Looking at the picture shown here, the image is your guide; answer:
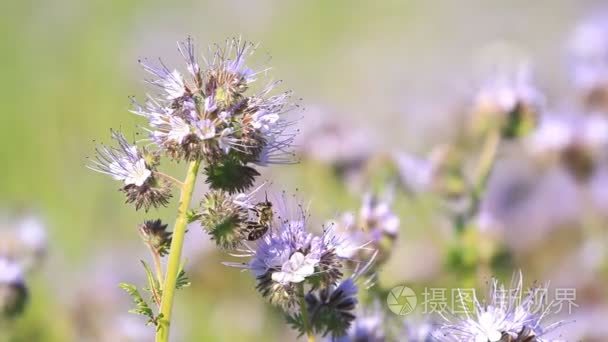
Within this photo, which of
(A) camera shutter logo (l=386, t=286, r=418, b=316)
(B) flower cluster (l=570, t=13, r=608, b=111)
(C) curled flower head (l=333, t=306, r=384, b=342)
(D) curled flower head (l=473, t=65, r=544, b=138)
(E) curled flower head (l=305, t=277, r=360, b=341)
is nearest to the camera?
(E) curled flower head (l=305, t=277, r=360, b=341)

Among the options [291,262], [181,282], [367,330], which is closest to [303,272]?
[291,262]

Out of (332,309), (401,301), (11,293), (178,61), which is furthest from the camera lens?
(178,61)

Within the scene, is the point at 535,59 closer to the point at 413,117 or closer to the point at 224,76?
the point at 413,117

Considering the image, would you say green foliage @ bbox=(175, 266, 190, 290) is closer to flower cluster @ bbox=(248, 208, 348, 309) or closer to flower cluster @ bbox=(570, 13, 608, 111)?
flower cluster @ bbox=(248, 208, 348, 309)

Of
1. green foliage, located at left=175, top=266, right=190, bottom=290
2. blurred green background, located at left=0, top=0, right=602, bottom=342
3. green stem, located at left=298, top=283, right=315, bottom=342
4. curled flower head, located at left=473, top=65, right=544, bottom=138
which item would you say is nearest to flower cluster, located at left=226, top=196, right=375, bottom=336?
green stem, located at left=298, top=283, right=315, bottom=342

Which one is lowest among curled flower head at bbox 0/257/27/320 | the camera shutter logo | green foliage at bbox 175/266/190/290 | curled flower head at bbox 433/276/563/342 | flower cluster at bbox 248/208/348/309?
curled flower head at bbox 433/276/563/342

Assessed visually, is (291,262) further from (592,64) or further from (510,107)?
(592,64)

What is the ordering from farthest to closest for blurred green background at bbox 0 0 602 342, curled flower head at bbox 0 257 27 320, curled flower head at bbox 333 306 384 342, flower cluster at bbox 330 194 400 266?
blurred green background at bbox 0 0 602 342 → curled flower head at bbox 0 257 27 320 → flower cluster at bbox 330 194 400 266 → curled flower head at bbox 333 306 384 342

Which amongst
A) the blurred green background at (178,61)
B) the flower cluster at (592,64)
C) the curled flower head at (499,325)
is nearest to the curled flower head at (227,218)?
the curled flower head at (499,325)
